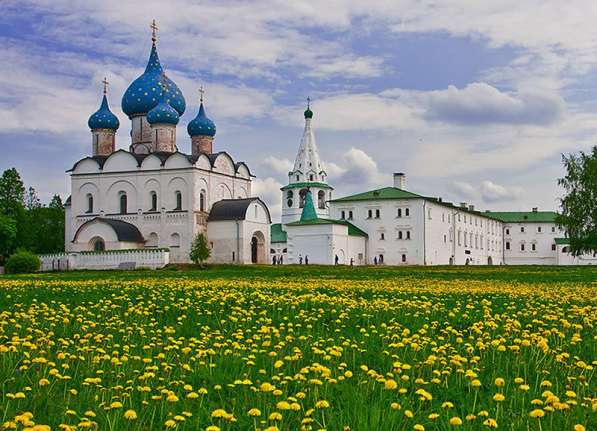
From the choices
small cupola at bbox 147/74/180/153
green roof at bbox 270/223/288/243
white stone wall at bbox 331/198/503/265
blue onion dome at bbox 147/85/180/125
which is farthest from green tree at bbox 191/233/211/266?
green roof at bbox 270/223/288/243

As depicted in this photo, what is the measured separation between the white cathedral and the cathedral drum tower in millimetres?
12048

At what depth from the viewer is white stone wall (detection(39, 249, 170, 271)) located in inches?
2114

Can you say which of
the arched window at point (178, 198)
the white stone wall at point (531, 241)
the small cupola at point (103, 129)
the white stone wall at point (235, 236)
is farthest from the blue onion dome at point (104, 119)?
the white stone wall at point (531, 241)

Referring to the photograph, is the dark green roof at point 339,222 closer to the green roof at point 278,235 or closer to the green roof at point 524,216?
the green roof at point 278,235

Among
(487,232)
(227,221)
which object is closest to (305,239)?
(227,221)

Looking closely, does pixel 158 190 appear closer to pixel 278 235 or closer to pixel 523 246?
pixel 278 235

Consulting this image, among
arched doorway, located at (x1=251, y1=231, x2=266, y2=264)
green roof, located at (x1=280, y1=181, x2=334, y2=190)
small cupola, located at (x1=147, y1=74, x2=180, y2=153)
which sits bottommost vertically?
arched doorway, located at (x1=251, y1=231, x2=266, y2=264)

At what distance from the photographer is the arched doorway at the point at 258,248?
→ 64562 mm

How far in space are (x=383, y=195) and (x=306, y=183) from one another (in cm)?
1515

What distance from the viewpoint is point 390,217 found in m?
75.4

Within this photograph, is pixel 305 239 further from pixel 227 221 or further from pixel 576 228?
pixel 576 228

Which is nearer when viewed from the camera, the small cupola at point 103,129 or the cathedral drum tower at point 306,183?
the small cupola at point 103,129

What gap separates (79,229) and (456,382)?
5833 centimetres

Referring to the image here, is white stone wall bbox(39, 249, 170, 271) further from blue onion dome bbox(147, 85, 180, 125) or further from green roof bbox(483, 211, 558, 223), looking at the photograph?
green roof bbox(483, 211, 558, 223)
